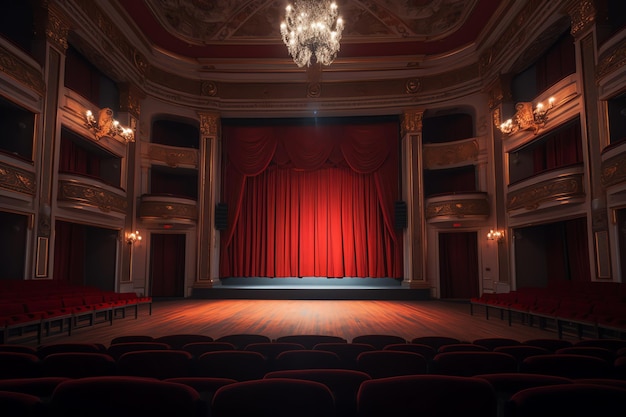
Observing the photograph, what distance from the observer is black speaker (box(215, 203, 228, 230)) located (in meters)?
13.1

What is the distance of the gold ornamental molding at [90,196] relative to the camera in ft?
28.3

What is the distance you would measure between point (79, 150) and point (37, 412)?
1089cm

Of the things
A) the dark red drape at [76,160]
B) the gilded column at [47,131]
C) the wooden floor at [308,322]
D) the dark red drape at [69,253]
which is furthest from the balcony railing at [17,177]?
the wooden floor at [308,322]

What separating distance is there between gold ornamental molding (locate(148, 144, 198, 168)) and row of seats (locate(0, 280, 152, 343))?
5.35 metres

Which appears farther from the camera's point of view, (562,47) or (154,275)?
(154,275)

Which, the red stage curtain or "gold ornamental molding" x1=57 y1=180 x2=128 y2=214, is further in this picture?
the red stage curtain

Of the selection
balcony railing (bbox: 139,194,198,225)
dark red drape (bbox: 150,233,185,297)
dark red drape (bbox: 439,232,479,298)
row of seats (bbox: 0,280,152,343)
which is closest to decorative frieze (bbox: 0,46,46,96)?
row of seats (bbox: 0,280,152,343)

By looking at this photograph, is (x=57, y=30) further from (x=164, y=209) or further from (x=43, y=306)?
(x=43, y=306)

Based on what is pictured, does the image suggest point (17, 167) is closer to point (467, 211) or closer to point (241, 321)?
point (241, 321)

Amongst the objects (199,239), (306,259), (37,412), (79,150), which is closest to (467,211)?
(306,259)

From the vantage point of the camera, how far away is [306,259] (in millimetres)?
13758

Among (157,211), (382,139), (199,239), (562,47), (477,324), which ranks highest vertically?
(562,47)

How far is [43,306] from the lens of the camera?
5844mm

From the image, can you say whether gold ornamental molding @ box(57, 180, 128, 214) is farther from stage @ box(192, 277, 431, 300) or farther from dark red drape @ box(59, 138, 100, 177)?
stage @ box(192, 277, 431, 300)
